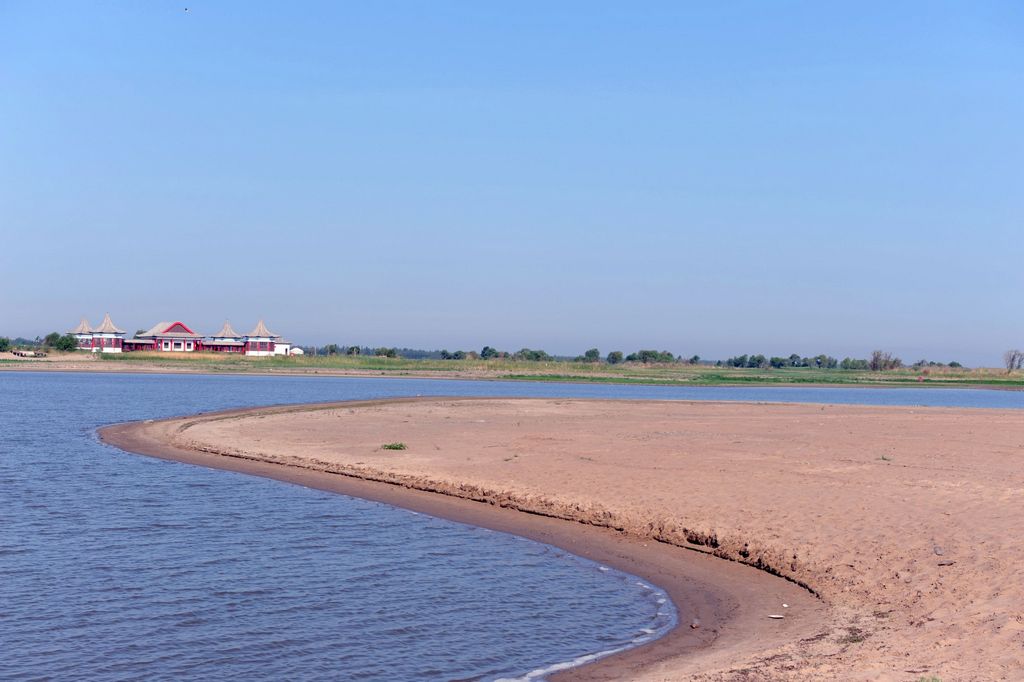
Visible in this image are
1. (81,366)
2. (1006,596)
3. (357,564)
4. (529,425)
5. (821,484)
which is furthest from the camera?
(81,366)

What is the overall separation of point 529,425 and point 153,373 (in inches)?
2957

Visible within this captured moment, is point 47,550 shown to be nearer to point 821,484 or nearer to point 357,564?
point 357,564

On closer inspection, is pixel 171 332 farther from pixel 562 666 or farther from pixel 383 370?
pixel 562 666

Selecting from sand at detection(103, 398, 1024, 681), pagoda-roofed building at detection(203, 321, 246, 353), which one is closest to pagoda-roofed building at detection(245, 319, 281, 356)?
pagoda-roofed building at detection(203, 321, 246, 353)

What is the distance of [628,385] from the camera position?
324 feet

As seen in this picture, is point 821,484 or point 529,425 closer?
point 821,484

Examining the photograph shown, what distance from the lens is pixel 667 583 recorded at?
1514 centimetres

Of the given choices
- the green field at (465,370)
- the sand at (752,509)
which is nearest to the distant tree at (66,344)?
the green field at (465,370)

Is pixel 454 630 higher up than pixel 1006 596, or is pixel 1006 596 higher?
pixel 1006 596

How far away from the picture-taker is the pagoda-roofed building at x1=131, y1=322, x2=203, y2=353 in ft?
466

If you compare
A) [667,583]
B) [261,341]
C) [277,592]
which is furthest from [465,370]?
[277,592]

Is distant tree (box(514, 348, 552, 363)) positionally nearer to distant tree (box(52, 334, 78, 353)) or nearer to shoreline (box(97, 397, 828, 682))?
distant tree (box(52, 334, 78, 353))

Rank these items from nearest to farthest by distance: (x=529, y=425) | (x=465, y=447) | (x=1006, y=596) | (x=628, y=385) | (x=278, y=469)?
(x=1006, y=596) → (x=278, y=469) → (x=465, y=447) → (x=529, y=425) → (x=628, y=385)

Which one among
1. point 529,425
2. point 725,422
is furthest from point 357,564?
point 725,422
